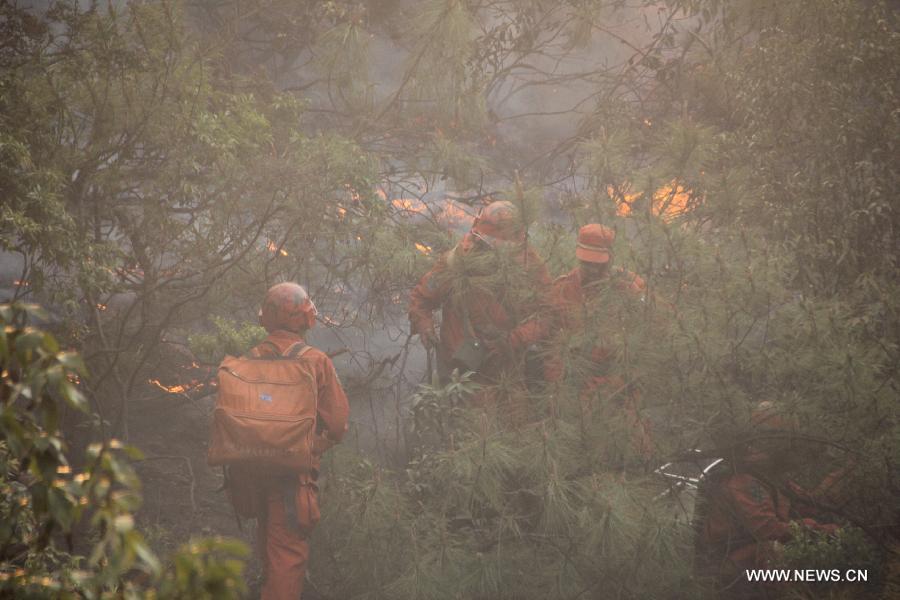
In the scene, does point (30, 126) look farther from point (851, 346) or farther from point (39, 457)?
point (851, 346)

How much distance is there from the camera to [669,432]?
165 inches

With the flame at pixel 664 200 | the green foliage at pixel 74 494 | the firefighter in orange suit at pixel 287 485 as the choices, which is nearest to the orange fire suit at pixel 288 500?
the firefighter in orange suit at pixel 287 485

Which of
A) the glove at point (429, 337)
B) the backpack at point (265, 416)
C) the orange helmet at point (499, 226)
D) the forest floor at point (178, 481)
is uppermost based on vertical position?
the orange helmet at point (499, 226)

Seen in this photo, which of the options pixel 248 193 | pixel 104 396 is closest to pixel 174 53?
pixel 248 193

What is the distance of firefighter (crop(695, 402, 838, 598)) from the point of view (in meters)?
4.05

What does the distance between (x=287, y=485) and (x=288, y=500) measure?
8 cm

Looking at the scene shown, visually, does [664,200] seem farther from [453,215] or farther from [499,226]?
[453,215]

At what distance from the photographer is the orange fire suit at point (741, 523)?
14.1ft

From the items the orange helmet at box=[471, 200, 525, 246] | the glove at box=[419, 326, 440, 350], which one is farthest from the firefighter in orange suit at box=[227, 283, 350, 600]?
the orange helmet at box=[471, 200, 525, 246]

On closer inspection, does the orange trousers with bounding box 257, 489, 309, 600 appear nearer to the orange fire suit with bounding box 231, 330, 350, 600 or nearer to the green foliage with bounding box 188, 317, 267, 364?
the orange fire suit with bounding box 231, 330, 350, 600

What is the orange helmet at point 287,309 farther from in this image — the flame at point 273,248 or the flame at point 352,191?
the flame at point 352,191

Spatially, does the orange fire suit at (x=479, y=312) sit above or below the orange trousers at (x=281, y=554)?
above

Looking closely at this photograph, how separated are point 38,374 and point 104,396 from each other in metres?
4.22

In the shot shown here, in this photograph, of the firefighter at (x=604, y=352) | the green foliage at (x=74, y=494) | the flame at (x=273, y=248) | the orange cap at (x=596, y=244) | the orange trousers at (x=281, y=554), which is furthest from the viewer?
the flame at (x=273, y=248)
